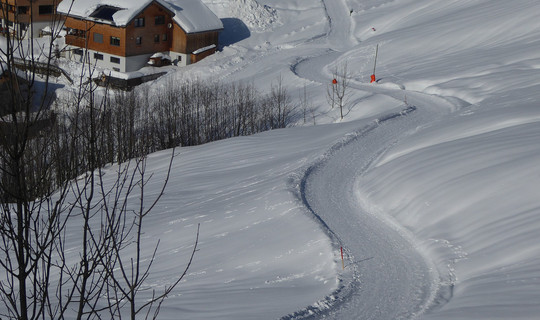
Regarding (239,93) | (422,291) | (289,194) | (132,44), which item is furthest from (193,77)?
(422,291)

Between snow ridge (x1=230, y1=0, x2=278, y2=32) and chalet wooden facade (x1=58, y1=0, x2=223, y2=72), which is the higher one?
snow ridge (x1=230, y1=0, x2=278, y2=32)

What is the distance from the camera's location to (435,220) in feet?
58.4

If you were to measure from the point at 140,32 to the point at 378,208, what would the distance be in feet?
109

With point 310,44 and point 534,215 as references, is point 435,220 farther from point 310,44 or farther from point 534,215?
point 310,44

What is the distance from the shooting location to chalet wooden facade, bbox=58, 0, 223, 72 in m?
47.9

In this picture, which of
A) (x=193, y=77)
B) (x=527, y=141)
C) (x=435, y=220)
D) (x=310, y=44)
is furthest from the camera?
(x=310, y=44)

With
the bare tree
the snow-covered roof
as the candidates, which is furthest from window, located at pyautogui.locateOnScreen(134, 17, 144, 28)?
the bare tree

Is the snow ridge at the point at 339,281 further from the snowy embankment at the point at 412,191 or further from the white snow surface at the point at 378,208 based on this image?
the snowy embankment at the point at 412,191

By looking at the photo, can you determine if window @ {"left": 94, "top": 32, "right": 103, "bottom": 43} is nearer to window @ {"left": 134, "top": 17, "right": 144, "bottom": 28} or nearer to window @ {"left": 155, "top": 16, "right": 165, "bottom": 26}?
window @ {"left": 134, "top": 17, "right": 144, "bottom": 28}

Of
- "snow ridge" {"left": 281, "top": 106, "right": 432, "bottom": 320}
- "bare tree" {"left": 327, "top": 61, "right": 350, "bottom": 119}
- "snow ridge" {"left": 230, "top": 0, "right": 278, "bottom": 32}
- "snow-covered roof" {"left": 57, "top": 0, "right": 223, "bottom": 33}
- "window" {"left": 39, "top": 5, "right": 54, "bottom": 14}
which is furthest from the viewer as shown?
"snow ridge" {"left": 230, "top": 0, "right": 278, "bottom": 32}

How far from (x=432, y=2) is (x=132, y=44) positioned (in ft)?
76.8

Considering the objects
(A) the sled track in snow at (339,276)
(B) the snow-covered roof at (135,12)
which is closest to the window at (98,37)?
(B) the snow-covered roof at (135,12)

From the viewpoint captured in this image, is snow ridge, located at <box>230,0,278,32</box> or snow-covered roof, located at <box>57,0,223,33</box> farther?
snow ridge, located at <box>230,0,278,32</box>

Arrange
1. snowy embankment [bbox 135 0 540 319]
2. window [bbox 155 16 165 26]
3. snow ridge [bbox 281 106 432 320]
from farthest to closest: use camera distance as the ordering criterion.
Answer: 1. window [bbox 155 16 165 26]
2. snowy embankment [bbox 135 0 540 319]
3. snow ridge [bbox 281 106 432 320]
